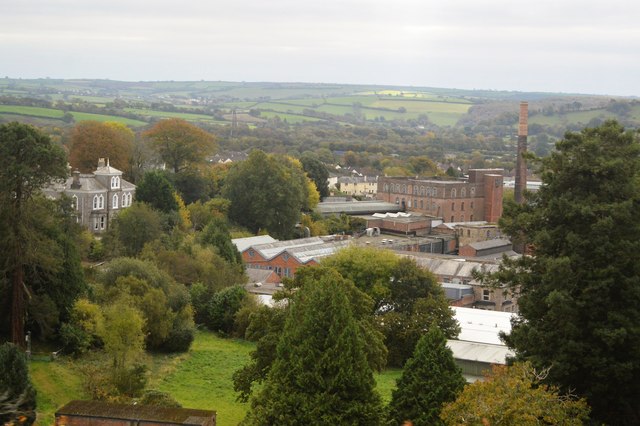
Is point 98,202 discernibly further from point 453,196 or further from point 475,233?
point 453,196

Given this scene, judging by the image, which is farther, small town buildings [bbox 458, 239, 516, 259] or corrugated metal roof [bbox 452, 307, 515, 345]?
small town buildings [bbox 458, 239, 516, 259]

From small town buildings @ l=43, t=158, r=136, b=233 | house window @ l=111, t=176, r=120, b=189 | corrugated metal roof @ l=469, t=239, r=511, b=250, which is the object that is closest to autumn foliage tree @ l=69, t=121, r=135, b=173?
small town buildings @ l=43, t=158, r=136, b=233

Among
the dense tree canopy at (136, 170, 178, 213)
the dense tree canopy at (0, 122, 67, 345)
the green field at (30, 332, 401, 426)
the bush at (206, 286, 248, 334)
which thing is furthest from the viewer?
the dense tree canopy at (136, 170, 178, 213)

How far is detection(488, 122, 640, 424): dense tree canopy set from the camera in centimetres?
2289

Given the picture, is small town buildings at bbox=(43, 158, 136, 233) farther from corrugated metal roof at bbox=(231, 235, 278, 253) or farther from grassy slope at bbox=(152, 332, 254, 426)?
grassy slope at bbox=(152, 332, 254, 426)

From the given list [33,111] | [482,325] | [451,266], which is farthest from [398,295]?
[33,111]

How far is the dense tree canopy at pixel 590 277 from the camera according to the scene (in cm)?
2289

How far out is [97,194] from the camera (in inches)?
2125

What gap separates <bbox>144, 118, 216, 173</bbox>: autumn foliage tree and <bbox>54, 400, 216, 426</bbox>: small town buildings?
45.1m

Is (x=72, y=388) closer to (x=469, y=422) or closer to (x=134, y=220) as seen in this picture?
(x=469, y=422)

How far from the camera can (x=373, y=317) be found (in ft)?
120

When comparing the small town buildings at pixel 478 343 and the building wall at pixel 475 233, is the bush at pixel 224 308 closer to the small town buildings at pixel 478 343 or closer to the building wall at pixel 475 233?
the small town buildings at pixel 478 343

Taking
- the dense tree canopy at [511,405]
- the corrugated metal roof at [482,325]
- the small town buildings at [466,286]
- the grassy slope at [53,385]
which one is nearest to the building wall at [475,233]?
the small town buildings at [466,286]

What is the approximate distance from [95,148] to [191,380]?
31.8m
